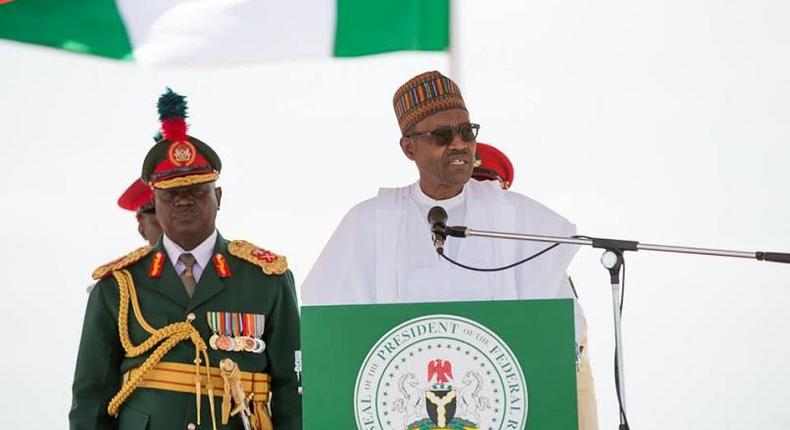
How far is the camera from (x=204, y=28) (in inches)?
270

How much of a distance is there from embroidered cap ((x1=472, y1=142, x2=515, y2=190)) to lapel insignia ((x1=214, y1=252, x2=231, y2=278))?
1.42 meters

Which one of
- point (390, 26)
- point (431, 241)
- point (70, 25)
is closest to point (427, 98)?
point (431, 241)

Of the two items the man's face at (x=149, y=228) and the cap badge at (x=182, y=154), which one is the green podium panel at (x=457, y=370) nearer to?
the cap badge at (x=182, y=154)

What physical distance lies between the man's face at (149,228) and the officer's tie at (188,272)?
1.37 m

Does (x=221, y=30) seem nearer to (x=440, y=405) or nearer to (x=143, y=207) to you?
(x=143, y=207)

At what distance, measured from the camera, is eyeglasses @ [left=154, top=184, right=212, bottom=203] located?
496cm

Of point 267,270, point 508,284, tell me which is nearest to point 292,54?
point 267,270

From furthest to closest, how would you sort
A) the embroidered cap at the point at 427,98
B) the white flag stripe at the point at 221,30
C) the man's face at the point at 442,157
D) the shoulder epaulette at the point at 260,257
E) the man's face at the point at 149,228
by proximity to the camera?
the white flag stripe at the point at 221,30 → the man's face at the point at 149,228 → the shoulder epaulette at the point at 260,257 → the embroidered cap at the point at 427,98 → the man's face at the point at 442,157

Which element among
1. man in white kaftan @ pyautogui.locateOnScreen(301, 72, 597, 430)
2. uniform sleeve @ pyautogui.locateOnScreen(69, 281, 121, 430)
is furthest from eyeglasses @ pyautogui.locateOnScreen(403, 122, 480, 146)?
uniform sleeve @ pyautogui.locateOnScreen(69, 281, 121, 430)

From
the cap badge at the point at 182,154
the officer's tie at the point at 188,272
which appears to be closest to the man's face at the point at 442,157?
the cap badge at the point at 182,154

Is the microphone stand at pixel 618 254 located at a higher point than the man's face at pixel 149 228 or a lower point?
lower

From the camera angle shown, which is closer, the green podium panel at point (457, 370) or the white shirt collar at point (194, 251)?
the green podium panel at point (457, 370)

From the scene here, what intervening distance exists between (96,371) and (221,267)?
64 centimetres

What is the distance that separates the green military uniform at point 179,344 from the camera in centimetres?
484
